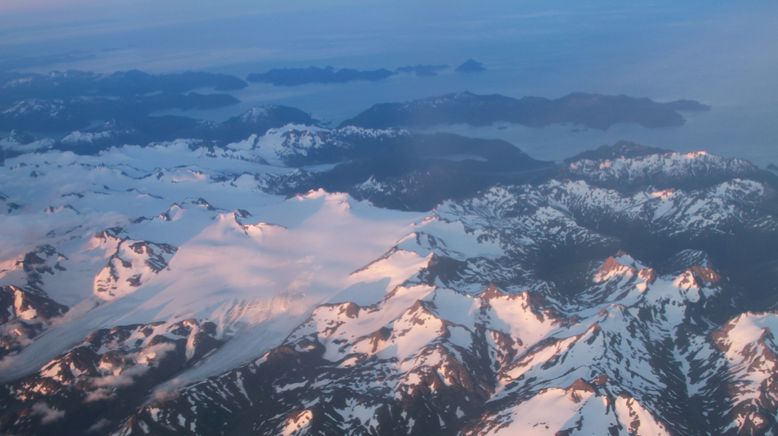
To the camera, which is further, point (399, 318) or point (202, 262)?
point (202, 262)

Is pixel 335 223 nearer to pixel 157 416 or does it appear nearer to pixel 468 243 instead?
pixel 468 243

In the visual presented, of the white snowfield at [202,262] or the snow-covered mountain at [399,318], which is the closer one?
the snow-covered mountain at [399,318]

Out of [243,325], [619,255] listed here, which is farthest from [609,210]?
[243,325]

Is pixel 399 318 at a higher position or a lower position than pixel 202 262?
higher

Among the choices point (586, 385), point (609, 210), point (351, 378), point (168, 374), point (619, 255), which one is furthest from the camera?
point (609, 210)

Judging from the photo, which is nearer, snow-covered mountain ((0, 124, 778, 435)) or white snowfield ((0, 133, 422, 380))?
snow-covered mountain ((0, 124, 778, 435))

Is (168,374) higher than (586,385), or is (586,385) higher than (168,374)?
(586,385)

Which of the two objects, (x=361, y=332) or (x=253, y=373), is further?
(x=361, y=332)

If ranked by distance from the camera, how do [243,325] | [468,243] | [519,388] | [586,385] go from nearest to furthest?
[586,385], [519,388], [243,325], [468,243]
